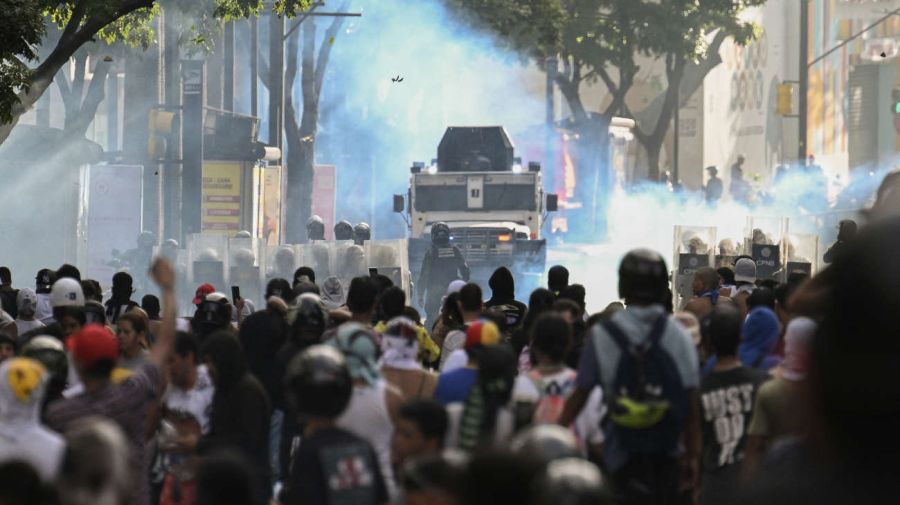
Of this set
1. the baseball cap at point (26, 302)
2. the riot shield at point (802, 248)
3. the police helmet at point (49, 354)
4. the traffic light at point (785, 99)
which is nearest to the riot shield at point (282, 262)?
the riot shield at point (802, 248)

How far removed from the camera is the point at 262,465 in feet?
26.0

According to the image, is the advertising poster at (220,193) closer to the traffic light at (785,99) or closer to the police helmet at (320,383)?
the traffic light at (785,99)

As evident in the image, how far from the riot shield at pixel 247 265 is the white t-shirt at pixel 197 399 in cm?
1945

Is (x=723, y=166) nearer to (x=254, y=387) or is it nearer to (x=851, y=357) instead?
(x=254, y=387)

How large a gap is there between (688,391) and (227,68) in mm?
36329

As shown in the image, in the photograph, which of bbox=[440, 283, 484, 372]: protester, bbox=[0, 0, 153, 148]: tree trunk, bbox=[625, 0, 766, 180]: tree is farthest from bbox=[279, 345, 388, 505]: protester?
bbox=[625, 0, 766, 180]: tree

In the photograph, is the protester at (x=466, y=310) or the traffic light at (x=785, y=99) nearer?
the protester at (x=466, y=310)

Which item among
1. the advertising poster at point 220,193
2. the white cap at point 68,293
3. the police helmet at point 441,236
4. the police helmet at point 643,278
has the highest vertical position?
the advertising poster at point 220,193

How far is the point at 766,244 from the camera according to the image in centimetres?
2320

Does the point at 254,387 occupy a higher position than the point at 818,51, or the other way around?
the point at 818,51

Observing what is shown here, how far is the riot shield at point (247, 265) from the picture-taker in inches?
1086

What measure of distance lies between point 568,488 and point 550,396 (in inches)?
151

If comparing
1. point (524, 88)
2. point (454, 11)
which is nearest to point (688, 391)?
point (454, 11)

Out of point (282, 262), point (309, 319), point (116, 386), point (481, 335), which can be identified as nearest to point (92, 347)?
point (116, 386)
